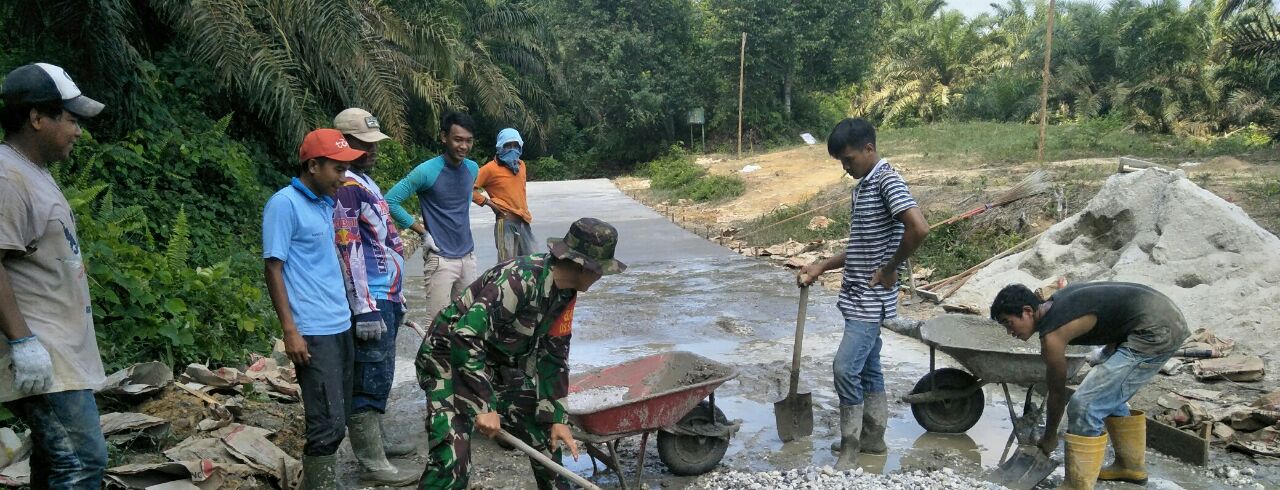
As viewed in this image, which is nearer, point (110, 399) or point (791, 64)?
point (110, 399)

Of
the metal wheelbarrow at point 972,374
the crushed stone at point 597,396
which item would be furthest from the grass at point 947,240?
the crushed stone at point 597,396

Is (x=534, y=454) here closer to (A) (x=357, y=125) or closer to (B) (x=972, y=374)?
(A) (x=357, y=125)

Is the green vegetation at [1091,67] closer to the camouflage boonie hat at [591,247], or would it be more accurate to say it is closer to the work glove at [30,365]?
the camouflage boonie hat at [591,247]

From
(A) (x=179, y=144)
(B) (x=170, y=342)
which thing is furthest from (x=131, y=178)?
(B) (x=170, y=342)

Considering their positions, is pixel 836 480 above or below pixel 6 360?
below

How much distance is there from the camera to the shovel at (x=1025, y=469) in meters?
4.43

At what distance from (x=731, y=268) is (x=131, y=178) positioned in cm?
677

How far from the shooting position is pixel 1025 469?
177 inches

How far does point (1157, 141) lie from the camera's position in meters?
20.5

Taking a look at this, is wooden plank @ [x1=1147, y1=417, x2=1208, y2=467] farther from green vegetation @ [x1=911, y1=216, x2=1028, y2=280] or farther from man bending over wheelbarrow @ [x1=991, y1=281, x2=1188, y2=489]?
green vegetation @ [x1=911, y1=216, x2=1028, y2=280]

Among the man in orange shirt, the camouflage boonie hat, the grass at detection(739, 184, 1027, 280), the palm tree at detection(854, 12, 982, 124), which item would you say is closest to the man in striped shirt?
the camouflage boonie hat

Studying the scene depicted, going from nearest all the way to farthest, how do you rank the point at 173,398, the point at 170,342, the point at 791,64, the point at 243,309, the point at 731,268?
the point at 173,398
the point at 170,342
the point at 243,309
the point at 731,268
the point at 791,64

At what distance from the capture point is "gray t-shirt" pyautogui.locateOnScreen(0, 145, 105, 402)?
2676 millimetres

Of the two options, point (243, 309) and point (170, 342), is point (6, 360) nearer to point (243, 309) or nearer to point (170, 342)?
point (170, 342)
